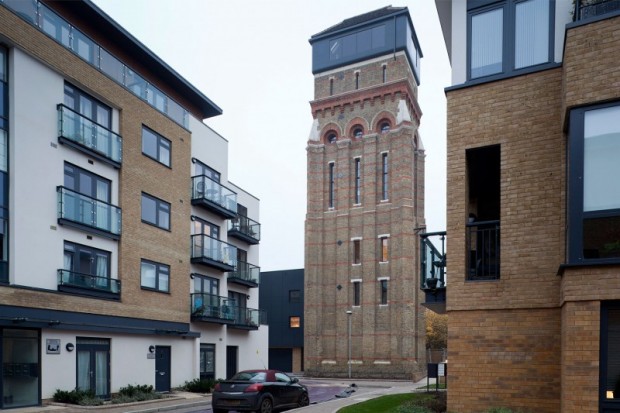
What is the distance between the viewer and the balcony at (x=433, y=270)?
11305mm

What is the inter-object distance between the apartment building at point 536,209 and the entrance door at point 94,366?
15174mm

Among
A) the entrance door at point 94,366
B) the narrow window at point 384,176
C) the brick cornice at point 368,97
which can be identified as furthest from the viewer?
the narrow window at point 384,176

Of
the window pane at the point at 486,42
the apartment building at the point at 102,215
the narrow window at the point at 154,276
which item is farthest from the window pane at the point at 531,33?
the narrow window at the point at 154,276

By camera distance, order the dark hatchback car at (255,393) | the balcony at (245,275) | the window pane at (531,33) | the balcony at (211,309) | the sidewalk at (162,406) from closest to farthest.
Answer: the window pane at (531,33), the dark hatchback car at (255,393), the sidewalk at (162,406), the balcony at (211,309), the balcony at (245,275)

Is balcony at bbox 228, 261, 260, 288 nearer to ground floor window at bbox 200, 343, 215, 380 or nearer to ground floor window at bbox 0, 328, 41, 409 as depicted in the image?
ground floor window at bbox 200, 343, 215, 380

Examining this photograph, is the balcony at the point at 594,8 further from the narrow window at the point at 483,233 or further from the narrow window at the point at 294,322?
the narrow window at the point at 294,322

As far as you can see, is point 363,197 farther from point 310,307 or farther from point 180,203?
point 180,203

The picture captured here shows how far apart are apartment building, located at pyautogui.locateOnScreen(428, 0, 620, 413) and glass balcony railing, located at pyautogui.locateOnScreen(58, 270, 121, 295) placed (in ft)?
47.1

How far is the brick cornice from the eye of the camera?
147 feet

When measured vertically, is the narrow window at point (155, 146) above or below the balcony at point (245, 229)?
above

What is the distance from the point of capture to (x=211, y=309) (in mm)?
28391

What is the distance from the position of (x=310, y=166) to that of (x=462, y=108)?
3765 centimetres

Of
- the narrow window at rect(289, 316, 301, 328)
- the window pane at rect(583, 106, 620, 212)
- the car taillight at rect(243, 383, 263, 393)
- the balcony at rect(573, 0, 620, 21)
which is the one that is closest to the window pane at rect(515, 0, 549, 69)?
the balcony at rect(573, 0, 620, 21)

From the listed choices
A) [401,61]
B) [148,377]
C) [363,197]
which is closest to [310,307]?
[363,197]
